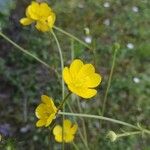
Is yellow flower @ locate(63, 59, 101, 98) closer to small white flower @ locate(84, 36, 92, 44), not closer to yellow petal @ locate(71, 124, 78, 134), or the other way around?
yellow petal @ locate(71, 124, 78, 134)

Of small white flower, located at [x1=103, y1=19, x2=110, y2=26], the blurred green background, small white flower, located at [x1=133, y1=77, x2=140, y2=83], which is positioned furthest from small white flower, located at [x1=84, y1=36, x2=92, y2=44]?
small white flower, located at [x1=133, y1=77, x2=140, y2=83]

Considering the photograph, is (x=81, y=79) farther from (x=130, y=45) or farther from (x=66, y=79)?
(x=130, y=45)

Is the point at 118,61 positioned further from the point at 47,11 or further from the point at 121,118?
the point at 47,11

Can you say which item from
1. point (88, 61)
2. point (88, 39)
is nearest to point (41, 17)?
point (88, 61)

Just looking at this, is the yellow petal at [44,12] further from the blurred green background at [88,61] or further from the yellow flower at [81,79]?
the blurred green background at [88,61]

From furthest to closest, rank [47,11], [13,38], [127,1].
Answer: [127,1] < [13,38] < [47,11]

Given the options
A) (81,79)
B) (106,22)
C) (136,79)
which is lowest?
(136,79)

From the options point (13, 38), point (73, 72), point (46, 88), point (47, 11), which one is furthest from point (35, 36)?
point (73, 72)

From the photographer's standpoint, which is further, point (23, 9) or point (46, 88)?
point (23, 9)
